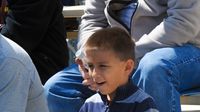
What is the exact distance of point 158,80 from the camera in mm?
2398

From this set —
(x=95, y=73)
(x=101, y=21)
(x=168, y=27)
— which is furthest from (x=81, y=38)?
(x=95, y=73)

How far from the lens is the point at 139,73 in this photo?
249 cm

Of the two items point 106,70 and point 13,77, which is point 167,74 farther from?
point 13,77

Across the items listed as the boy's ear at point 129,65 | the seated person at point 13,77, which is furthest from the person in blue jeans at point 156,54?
the seated person at point 13,77

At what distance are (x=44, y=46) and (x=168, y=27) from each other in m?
0.98

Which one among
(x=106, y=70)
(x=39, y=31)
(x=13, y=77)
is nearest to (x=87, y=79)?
(x=106, y=70)

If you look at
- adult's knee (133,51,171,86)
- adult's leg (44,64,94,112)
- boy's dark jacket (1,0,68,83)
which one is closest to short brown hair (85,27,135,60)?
adult's knee (133,51,171,86)

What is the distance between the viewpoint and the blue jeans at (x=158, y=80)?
2.40 meters

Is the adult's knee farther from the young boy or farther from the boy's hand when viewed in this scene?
the boy's hand

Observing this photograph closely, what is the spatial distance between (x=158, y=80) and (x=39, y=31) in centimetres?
111

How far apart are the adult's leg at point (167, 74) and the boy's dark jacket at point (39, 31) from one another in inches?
36.8

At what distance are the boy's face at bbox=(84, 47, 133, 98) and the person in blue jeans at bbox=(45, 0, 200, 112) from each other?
0.08 m

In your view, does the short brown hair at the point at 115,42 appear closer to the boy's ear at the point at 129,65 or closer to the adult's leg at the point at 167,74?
the boy's ear at the point at 129,65

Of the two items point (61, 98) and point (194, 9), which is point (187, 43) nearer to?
point (194, 9)
